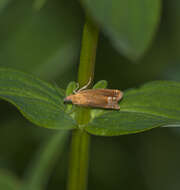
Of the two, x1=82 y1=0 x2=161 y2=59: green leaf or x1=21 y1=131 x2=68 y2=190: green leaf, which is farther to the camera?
x1=21 y1=131 x2=68 y2=190: green leaf

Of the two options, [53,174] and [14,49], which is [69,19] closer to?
[14,49]

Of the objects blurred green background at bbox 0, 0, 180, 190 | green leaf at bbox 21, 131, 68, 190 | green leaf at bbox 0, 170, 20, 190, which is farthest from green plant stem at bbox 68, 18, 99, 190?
blurred green background at bbox 0, 0, 180, 190

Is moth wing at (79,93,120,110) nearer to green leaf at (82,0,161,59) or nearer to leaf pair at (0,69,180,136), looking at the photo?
leaf pair at (0,69,180,136)

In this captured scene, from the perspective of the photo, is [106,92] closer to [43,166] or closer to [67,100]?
[67,100]

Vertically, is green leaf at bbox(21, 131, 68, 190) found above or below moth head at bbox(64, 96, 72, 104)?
below

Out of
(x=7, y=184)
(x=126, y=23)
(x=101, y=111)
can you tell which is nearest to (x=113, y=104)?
(x=101, y=111)

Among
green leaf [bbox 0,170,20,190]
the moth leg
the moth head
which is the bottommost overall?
green leaf [bbox 0,170,20,190]
